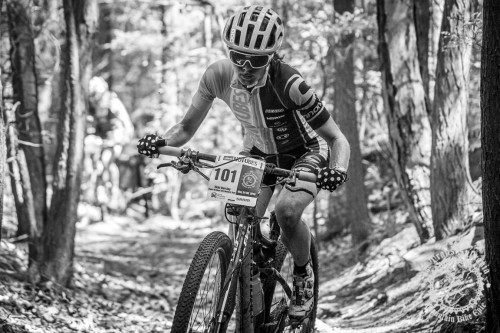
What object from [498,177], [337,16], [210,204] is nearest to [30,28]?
[337,16]

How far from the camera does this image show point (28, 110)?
786 centimetres

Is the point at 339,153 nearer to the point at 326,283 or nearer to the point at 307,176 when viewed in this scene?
the point at 307,176

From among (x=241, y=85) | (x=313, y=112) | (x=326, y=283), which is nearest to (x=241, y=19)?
(x=241, y=85)

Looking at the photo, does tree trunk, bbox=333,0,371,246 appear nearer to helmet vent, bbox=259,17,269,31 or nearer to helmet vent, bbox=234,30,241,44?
helmet vent, bbox=259,17,269,31

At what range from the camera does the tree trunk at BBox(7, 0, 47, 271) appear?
769 cm

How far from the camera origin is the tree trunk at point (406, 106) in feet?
27.1

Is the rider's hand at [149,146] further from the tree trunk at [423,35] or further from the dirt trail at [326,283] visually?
the tree trunk at [423,35]

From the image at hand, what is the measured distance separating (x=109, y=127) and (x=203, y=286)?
43.4 ft

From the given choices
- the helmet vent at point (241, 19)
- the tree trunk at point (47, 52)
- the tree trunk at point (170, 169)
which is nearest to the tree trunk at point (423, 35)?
the helmet vent at point (241, 19)

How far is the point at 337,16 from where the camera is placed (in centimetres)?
989

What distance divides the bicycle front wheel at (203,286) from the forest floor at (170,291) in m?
1.73

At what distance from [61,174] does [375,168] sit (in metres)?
7.72

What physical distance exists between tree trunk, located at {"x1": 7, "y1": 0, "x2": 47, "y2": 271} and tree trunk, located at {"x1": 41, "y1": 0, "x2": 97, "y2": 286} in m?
0.30

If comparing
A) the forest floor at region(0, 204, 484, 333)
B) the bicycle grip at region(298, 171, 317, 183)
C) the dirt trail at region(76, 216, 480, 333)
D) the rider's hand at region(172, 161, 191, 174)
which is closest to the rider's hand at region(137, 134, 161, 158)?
the rider's hand at region(172, 161, 191, 174)
